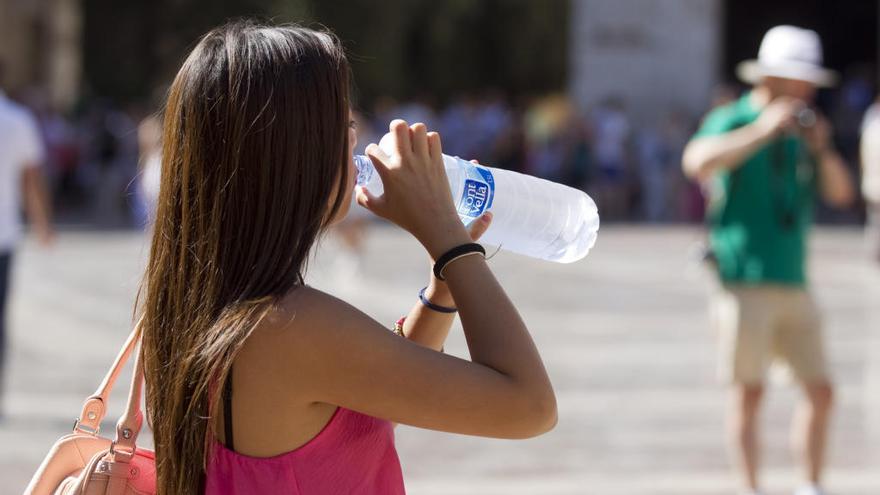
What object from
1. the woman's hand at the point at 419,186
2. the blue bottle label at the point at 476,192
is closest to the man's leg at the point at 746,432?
the blue bottle label at the point at 476,192

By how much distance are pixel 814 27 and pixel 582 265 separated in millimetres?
20774

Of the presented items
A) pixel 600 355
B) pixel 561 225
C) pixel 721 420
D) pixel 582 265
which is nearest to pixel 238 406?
pixel 561 225

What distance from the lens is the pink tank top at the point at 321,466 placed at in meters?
2.19

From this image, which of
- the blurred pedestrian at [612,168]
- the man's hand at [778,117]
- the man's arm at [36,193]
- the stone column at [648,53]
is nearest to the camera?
the man's hand at [778,117]

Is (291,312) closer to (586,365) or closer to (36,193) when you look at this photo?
(36,193)

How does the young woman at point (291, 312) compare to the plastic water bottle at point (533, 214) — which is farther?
the plastic water bottle at point (533, 214)

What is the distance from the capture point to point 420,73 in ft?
118

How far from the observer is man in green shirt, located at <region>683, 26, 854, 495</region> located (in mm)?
5969

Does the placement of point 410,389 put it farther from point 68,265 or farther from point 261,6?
point 261,6

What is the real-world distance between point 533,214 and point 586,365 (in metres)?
6.76

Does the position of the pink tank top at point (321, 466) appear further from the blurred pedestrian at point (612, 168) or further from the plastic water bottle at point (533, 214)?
A: the blurred pedestrian at point (612, 168)

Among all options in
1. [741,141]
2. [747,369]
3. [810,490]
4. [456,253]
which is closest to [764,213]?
[741,141]

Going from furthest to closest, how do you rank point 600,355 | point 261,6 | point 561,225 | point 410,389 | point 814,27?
point 814,27 → point 261,6 → point 600,355 → point 561,225 → point 410,389

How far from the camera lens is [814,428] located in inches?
236
